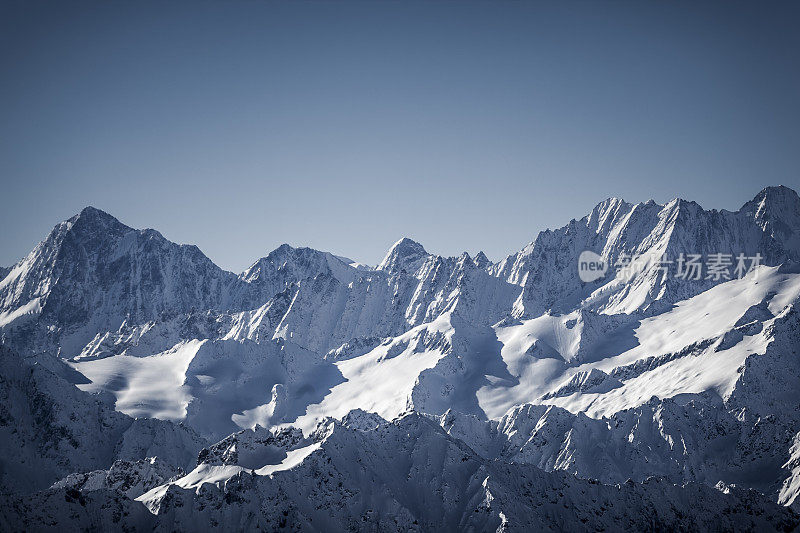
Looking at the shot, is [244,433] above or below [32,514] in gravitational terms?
above

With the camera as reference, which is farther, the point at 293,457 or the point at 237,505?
the point at 293,457

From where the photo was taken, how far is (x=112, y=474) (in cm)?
18400

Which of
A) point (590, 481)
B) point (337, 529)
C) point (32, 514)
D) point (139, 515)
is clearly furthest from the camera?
point (590, 481)

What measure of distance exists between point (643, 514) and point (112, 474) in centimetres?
12396

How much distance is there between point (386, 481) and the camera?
630 ft

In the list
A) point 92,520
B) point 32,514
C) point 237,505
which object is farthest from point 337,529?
point 32,514

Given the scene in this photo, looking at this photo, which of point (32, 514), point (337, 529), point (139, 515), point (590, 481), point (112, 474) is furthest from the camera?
point (590, 481)

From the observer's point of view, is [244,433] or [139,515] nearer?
[139,515]

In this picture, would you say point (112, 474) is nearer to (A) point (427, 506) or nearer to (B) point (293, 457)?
(B) point (293, 457)

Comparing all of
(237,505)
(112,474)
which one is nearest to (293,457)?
(237,505)

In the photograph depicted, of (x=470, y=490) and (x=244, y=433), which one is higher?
(x=244, y=433)

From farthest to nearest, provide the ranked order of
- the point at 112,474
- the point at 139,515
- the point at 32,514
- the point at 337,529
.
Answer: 1. the point at 112,474
2. the point at 337,529
3. the point at 139,515
4. the point at 32,514

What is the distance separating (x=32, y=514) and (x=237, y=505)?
126 feet

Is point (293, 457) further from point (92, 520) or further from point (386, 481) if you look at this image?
point (92, 520)
